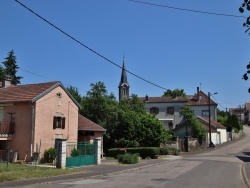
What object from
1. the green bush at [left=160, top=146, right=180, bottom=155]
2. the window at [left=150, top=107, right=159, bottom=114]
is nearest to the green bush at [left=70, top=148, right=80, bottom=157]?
the green bush at [left=160, top=146, right=180, bottom=155]

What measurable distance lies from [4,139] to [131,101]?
29215 millimetres

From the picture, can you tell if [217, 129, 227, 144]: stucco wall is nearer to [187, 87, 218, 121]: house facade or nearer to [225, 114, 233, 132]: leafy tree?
[225, 114, 233, 132]: leafy tree

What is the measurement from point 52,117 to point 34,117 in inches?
104

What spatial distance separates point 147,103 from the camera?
7800 centimetres

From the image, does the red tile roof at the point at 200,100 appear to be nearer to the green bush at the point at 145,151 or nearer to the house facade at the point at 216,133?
the house facade at the point at 216,133

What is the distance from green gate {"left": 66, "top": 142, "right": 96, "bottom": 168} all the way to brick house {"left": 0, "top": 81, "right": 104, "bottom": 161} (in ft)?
14.5

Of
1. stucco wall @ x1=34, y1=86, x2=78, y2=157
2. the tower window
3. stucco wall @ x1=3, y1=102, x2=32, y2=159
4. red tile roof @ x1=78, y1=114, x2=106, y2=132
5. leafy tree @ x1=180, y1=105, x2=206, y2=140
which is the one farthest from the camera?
the tower window

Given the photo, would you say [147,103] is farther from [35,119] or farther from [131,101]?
[35,119]

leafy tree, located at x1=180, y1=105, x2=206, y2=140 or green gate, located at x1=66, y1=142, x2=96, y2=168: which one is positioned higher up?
leafy tree, located at x1=180, y1=105, x2=206, y2=140

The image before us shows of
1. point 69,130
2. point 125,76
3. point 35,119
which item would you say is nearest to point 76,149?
point 35,119

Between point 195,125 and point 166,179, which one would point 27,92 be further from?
point 195,125

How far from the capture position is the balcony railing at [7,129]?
105 ft

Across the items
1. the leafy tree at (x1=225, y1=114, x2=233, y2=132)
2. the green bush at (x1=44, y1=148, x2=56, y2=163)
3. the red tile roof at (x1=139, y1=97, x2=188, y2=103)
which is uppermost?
the red tile roof at (x1=139, y1=97, x2=188, y2=103)

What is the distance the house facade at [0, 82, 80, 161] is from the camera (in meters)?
32.0
